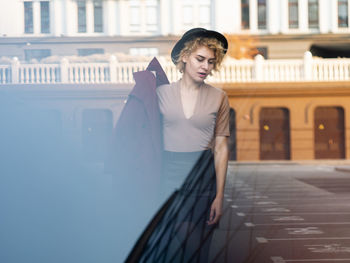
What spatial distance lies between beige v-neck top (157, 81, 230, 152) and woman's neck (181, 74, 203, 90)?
19 mm

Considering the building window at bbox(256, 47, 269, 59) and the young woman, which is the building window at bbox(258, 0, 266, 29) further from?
the young woman

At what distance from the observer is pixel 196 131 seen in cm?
227

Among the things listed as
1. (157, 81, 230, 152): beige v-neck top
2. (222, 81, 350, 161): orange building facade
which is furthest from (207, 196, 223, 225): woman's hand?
(222, 81, 350, 161): orange building facade

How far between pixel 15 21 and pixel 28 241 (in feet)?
2.86

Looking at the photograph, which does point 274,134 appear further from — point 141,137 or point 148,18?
point 141,137

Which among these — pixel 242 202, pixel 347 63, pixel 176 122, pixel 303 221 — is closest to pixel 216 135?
pixel 176 122

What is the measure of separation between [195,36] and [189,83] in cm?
18

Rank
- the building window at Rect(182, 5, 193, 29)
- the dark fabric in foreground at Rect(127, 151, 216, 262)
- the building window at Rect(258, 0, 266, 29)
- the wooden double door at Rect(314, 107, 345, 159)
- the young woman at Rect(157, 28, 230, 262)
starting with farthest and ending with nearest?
the wooden double door at Rect(314, 107, 345, 159), the building window at Rect(258, 0, 266, 29), the building window at Rect(182, 5, 193, 29), the young woman at Rect(157, 28, 230, 262), the dark fabric in foreground at Rect(127, 151, 216, 262)

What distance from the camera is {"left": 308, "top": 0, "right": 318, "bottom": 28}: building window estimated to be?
58.7 feet

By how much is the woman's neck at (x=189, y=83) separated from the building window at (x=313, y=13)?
1616 centimetres

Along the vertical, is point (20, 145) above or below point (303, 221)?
above

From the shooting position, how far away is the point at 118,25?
1222 cm

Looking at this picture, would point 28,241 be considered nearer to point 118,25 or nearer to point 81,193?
point 81,193

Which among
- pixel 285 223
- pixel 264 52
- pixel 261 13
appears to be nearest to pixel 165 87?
pixel 285 223
